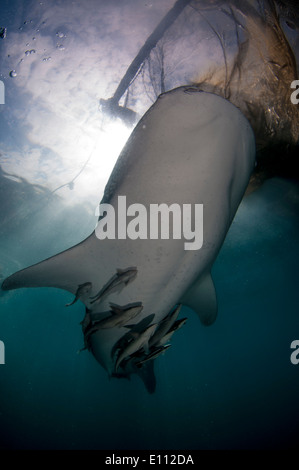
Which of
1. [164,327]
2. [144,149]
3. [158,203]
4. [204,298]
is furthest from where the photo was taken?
[204,298]

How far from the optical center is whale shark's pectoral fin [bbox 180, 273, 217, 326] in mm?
4113

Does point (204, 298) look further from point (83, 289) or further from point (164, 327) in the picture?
point (83, 289)

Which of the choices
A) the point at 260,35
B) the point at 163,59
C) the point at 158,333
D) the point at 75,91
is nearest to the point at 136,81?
the point at 163,59

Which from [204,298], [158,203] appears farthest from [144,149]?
[204,298]

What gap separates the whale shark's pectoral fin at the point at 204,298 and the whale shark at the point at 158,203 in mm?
902

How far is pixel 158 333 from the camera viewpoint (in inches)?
115

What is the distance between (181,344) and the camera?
48688 mm

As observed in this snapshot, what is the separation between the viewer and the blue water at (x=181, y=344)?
15.9 meters

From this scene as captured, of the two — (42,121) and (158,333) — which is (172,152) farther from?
(42,121)

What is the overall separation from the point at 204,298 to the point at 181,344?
50.2 metres

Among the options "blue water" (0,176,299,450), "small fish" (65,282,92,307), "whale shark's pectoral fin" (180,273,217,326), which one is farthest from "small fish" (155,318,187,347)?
"blue water" (0,176,299,450)

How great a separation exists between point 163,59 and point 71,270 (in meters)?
4.69
